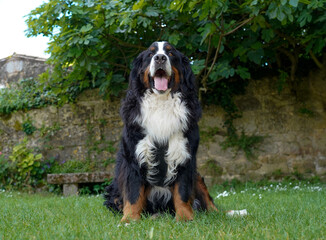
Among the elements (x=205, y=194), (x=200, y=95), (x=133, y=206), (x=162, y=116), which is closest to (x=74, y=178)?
(x=200, y=95)

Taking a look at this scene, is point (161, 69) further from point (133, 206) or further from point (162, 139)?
point (133, 206)

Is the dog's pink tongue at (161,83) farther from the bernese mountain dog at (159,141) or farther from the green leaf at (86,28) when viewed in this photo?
the green leaf at (86,28)

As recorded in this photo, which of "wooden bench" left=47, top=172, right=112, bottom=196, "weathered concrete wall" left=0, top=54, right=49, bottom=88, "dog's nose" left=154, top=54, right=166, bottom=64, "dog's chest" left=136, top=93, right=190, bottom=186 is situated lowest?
"wooden bench" left=47, top=172, right=112, bottom=196

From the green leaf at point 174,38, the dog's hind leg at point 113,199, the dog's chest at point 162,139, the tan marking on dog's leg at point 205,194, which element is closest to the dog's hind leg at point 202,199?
the tan marking on dog's leg at point 205,194

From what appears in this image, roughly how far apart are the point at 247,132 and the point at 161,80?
3.69 meters

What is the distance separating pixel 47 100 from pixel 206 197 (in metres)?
4.42

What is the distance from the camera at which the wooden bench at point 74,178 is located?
5.95m

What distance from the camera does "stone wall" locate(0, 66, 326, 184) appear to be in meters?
6.16

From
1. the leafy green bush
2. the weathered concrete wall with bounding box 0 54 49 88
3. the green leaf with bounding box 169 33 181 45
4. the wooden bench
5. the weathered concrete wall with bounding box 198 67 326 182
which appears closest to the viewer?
the green leaf with bounding box 169 33 181 45

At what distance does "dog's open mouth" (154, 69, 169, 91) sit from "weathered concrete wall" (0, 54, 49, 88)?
4641 millimetres

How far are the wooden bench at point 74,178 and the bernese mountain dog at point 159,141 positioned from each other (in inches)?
118

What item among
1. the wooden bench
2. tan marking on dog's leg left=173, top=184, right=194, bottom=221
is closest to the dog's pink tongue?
tan marking on dog's leg left=173, top=184, right=194, bottom=221

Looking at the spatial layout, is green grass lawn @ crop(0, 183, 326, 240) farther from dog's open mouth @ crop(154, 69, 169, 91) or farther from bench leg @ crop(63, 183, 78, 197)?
bench leg @ crop(63, 183, 78, 197)

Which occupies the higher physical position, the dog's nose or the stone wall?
the dog's nose
